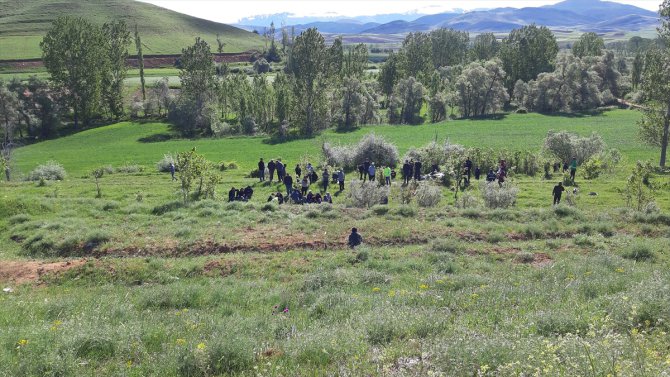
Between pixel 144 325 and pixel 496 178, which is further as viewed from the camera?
pixel 496 178

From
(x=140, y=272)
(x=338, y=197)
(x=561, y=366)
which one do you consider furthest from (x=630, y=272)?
(x=338, y=197)

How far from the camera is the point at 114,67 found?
8119cm

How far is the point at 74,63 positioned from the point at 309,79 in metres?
35.6

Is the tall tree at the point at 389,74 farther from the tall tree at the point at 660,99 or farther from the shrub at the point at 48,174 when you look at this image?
the shrub at the point at 48,174

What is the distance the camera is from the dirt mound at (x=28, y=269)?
1620 centimetres

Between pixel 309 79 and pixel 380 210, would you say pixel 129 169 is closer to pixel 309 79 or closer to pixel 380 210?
pixel 380 210

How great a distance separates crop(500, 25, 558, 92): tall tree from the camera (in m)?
86.6

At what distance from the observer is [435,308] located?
973 centimetres

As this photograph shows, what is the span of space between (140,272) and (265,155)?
35.0 m

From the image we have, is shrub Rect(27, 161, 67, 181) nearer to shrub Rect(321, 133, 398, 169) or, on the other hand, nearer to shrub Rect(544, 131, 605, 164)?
shrub Rect(321, 133, 398, 169)

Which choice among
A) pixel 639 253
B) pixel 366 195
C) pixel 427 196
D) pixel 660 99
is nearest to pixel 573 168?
pixel 427 196

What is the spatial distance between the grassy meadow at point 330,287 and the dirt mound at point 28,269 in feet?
0.56

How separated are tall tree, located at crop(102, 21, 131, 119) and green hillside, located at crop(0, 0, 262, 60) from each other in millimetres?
51927

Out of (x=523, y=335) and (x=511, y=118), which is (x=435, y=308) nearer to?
(x=523, y=335)
